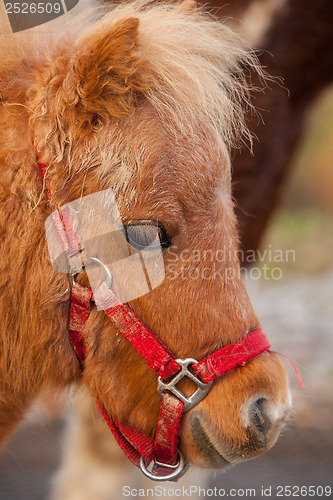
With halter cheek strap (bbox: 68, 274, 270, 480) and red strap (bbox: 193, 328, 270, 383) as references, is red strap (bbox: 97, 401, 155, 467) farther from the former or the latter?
red strap (bbox: 193, 328, 270, 383)

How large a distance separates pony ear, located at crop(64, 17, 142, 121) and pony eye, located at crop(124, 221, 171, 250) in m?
0.18

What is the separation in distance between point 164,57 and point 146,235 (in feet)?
1.01

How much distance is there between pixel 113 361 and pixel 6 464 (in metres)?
0.92

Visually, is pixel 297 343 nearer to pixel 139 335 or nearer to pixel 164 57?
pixel 139 335

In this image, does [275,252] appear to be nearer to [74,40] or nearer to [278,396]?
[278,396]

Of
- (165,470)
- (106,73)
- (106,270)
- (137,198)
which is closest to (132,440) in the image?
(165,470)

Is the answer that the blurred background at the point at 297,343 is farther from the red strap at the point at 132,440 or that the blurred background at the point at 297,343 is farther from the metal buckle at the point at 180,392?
the metal buckle at the point at 180,392

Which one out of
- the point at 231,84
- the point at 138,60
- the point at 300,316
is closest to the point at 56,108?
the point at 138,60

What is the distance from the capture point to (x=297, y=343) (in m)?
1.77

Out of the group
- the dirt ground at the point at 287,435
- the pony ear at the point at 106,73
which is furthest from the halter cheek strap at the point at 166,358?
the dirt ground at the point at 287,435

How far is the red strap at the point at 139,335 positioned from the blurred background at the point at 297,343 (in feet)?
2.22

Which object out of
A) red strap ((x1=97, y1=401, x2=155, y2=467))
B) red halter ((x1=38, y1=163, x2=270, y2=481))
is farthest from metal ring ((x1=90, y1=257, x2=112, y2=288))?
red strap ((x1=97, y1=401, x2=155, y2=467))

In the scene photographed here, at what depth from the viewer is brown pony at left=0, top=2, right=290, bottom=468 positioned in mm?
736

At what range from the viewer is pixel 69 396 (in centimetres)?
98
